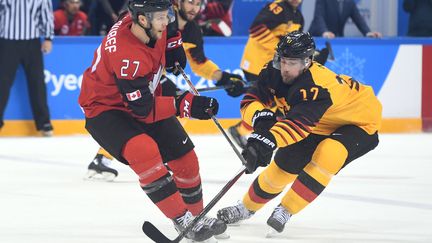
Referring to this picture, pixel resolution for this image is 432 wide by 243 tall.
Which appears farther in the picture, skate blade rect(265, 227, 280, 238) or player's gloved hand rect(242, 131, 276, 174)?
skate blade rect(265, 227, 280, 238)

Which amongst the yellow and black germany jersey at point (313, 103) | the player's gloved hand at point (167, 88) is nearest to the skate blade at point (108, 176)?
the player's gloved hand at point (167, 88)

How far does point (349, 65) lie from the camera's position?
28.5 feet

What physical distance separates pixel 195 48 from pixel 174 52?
1.76m

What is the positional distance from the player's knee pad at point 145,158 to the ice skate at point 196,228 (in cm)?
19

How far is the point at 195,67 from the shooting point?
6.53 m

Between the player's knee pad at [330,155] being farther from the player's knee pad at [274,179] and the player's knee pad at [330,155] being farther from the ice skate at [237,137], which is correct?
the ice skate at [237,137]

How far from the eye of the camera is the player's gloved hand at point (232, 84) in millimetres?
6027

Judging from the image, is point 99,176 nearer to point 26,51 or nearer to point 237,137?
point 237,137

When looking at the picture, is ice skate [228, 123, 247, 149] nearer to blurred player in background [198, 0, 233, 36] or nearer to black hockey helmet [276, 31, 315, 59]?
blurred player in background [198, 0, 233, 36]

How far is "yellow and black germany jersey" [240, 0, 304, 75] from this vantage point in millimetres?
7191

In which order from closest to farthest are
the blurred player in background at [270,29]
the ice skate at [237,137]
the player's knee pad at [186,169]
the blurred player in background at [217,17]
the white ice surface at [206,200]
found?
the player's knee pad at [186,169] < the white ice surface at [206,200] < the blurred player in background at [270,29] < the ice skate at [237,137] < the blurred player in background at [217,17]

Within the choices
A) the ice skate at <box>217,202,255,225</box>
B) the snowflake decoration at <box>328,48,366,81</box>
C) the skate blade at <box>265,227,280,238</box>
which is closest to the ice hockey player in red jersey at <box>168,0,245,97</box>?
the ice skate at <box>217,202,255,225</box>

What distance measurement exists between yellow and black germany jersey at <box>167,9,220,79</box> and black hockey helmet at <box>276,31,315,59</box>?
1.89m

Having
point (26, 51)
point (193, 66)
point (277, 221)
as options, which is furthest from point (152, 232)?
point (26, 51)
